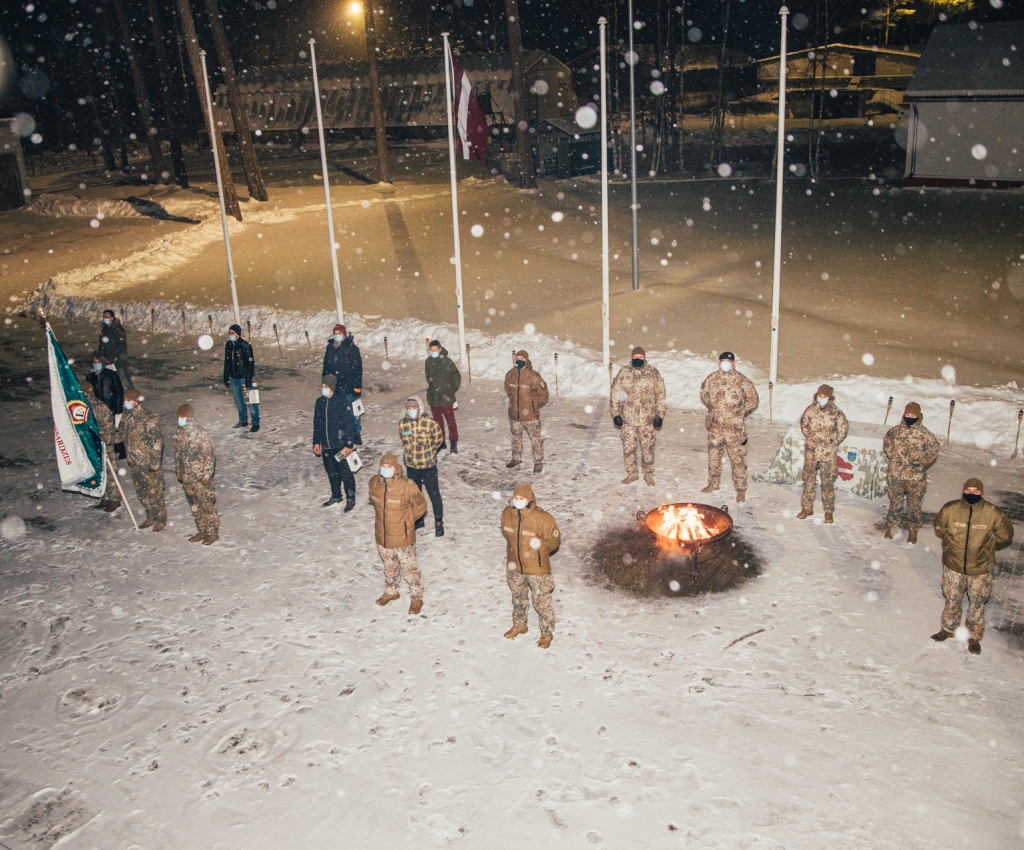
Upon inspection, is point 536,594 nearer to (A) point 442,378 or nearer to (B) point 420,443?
(B) point 420,443

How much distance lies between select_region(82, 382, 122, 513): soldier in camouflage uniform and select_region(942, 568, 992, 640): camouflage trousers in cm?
1050

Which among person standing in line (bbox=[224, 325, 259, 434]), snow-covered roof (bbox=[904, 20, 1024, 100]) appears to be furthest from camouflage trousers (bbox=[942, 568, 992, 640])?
snow-covered roof (bbox=[904, 20, 1024, 100])

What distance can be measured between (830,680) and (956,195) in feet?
95.0

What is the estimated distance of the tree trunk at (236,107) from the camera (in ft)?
103

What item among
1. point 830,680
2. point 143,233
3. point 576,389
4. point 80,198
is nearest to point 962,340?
point 576,389

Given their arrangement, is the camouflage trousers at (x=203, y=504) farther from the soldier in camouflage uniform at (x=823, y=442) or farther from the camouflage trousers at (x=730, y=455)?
the soldier in camouflage uniform at (x=823, y=442)

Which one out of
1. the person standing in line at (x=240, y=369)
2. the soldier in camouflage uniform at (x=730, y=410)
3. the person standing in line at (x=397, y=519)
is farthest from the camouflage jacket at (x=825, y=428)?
the person standing in line at (x=240, y=369)

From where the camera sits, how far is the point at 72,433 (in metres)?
11.5

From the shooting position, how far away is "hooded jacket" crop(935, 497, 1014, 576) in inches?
309

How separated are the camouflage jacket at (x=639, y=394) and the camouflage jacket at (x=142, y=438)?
6038 mm

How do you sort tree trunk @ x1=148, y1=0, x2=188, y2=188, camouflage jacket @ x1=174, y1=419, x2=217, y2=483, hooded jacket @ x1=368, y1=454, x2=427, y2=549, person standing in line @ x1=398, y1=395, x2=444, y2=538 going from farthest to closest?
tree trunk @ x1=148, y1=0, x2=188, y2=188
camouflage jacket @ x1=174, y1=419, x2=217, y2=483
person standing in line @ x1=398, y1=395, x2=444, y2=538
hooded jacket @ x1=368, y1=454, x2=427, y2=549

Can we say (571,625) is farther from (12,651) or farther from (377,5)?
(377,5)

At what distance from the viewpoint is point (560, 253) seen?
84.0 ft

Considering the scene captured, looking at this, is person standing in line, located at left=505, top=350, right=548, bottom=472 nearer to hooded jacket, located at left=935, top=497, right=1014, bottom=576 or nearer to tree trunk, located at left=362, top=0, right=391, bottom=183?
hooded jacket, located at left=935, top=497, right=1014, bottom=576
